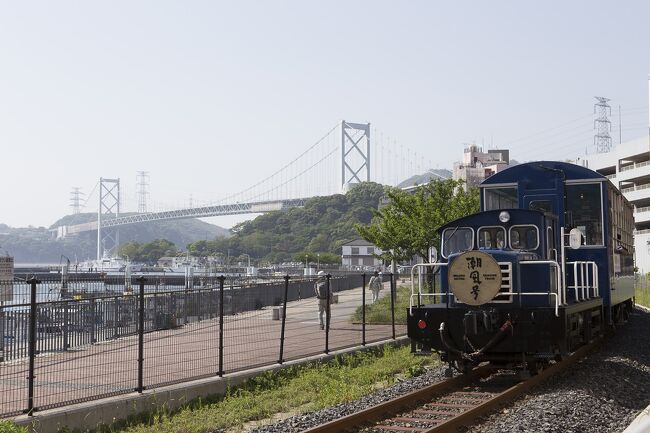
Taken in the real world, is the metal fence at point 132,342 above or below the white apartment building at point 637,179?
below

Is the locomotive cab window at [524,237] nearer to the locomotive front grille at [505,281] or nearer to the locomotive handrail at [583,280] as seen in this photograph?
the locomotive front grille at [505,281]

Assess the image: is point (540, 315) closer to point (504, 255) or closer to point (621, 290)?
point (504, 255)

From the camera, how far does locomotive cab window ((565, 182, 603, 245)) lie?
15734 millimetres

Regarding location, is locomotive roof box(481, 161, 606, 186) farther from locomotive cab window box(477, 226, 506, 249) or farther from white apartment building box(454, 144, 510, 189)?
white apartment building box(454, 144, 510, 189)

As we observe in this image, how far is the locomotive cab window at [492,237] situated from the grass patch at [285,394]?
2.84m

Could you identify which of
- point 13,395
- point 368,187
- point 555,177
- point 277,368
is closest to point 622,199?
point 555,177

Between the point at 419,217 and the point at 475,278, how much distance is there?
73.4ft

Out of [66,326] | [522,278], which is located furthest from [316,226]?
[522,278]

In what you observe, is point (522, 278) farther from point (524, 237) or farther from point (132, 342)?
point (132, 342)

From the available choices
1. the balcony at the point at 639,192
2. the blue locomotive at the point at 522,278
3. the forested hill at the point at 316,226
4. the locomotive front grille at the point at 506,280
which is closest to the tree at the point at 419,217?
the blue locomotive at the point at 522,278

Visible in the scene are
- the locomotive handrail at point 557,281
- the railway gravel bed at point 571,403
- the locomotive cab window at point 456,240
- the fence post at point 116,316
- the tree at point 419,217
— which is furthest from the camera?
the tree at point 419,217

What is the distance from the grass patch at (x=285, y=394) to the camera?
1056cm

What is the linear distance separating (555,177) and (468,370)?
4637 mm

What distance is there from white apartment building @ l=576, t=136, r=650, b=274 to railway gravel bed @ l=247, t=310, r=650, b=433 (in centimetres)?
7887
